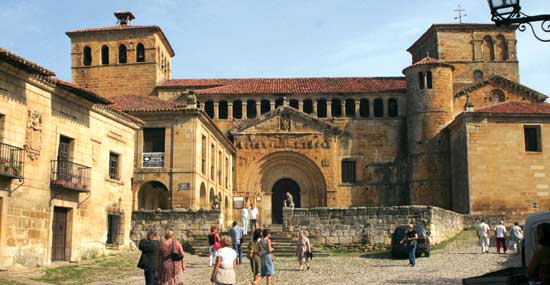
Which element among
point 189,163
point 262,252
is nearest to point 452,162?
point 189,163

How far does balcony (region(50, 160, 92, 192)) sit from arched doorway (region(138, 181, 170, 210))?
409 inches

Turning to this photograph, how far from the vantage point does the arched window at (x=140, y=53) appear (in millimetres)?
42875

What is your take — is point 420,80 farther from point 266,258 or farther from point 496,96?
point 266,258

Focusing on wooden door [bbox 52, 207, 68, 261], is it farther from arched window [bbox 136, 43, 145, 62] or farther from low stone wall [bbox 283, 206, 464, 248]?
arched window [bbox 136, 43, 145, 62]

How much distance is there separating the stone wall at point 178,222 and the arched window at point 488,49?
24.4m

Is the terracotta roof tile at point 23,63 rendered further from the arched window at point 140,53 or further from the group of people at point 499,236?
the arched window at point 140,53

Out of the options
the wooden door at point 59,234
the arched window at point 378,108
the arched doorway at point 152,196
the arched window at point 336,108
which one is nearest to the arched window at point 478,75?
the arched window at point 378,108

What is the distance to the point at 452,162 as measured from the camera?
1502 inches

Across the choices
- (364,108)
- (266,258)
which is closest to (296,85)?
(364,108)

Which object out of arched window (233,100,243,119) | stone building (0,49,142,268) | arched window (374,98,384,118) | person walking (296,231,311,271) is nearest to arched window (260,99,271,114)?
arched window (233,100,243,119)

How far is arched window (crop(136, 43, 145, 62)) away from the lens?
4288 cm

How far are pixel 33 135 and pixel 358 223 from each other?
12.5m

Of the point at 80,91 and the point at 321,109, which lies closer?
the point at 80,91

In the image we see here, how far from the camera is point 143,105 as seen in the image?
3234cm
